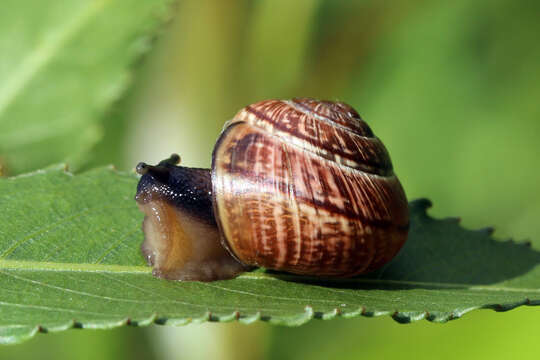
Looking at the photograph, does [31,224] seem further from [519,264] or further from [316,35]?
[316,35]

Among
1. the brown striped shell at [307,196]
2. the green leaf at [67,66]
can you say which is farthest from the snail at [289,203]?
the green leaf at [67,66]

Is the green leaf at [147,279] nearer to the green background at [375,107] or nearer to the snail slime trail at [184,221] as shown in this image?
the snail slime trail at [184,221]

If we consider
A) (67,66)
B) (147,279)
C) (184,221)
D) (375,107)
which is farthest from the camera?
(375,107)

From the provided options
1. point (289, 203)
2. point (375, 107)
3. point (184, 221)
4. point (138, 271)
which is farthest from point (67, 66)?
point (375, 107)

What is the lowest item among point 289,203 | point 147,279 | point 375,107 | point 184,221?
point 147,279

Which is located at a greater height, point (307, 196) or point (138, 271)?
point (307, 196)

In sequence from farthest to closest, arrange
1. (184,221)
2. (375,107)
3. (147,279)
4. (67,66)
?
1. (375,107)
2. (67,66)
3. (184,221)
4. (147,279)

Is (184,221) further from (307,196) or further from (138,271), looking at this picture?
(307,196)
